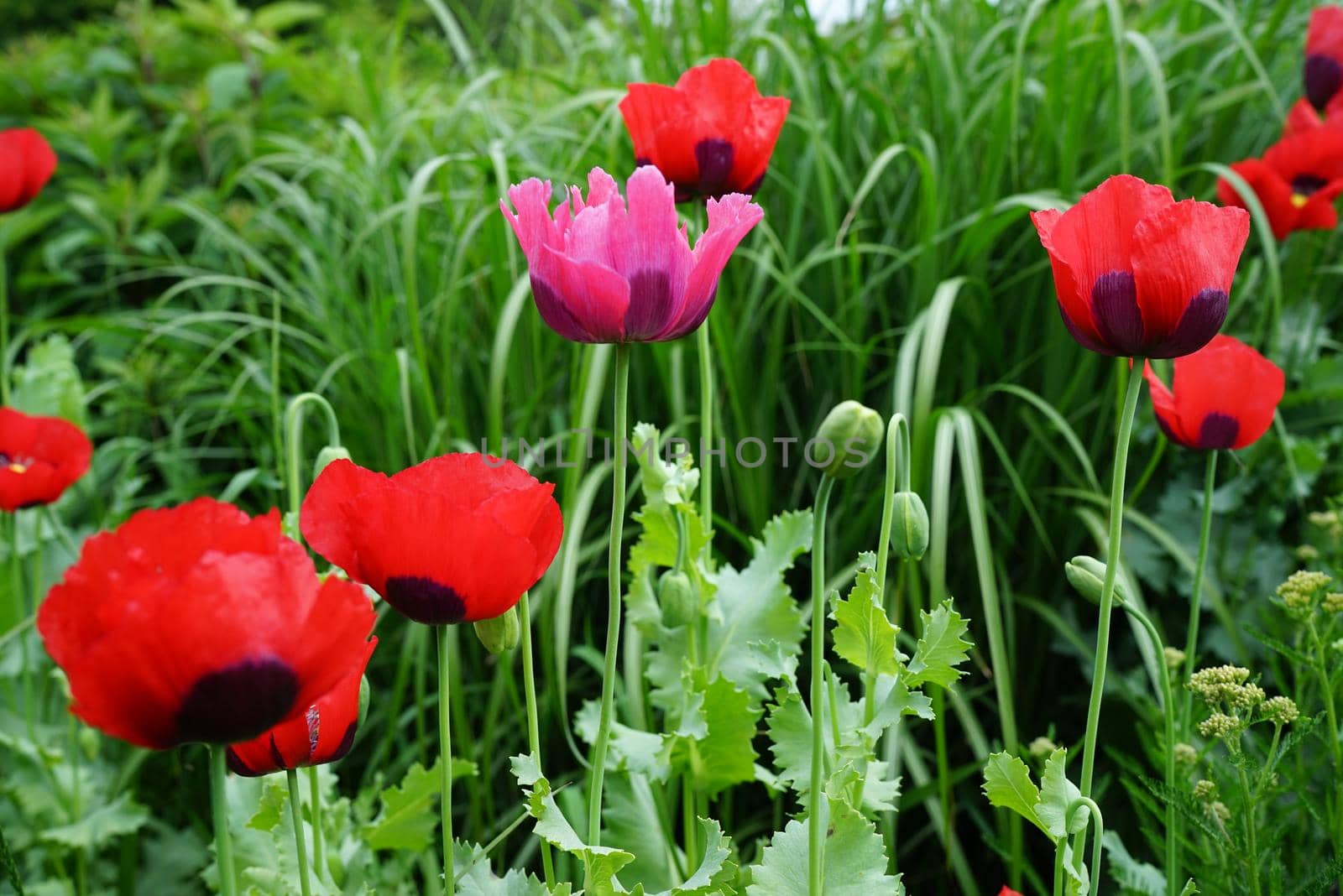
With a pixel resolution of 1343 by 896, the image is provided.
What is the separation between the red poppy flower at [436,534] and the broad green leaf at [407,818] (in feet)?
1.07

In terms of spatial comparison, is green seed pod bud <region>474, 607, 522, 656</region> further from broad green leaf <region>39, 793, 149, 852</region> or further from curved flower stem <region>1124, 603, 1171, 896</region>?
broad green leaf <region>39, 793, 149, 852</region>

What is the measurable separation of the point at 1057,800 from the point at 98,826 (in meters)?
1.02

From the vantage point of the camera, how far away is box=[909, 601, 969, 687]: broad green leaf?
69 centimetres

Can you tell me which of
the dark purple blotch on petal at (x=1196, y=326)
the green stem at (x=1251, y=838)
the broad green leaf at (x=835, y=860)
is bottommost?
the green stem at (x=1251, y=838)

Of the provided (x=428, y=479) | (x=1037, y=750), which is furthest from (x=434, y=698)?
(x=428, y=479)

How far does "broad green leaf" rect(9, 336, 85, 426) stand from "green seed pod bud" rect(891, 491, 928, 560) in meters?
1.24

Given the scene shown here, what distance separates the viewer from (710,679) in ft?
2.91

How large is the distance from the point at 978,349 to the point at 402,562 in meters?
1.14

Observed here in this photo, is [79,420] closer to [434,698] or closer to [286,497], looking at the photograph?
[286,497]

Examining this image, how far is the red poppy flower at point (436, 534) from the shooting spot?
552mm

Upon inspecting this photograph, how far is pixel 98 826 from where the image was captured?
120cm

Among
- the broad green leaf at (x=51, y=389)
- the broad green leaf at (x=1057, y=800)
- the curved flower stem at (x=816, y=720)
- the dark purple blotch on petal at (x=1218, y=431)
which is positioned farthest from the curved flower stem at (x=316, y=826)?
the broad green leaf at (x=51, y=389)

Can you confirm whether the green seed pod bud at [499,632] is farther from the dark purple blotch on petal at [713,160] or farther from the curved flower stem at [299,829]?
the dark purple blotch on petal at [713,160]

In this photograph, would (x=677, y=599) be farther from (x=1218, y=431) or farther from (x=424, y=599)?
(x=1218, y=431)
